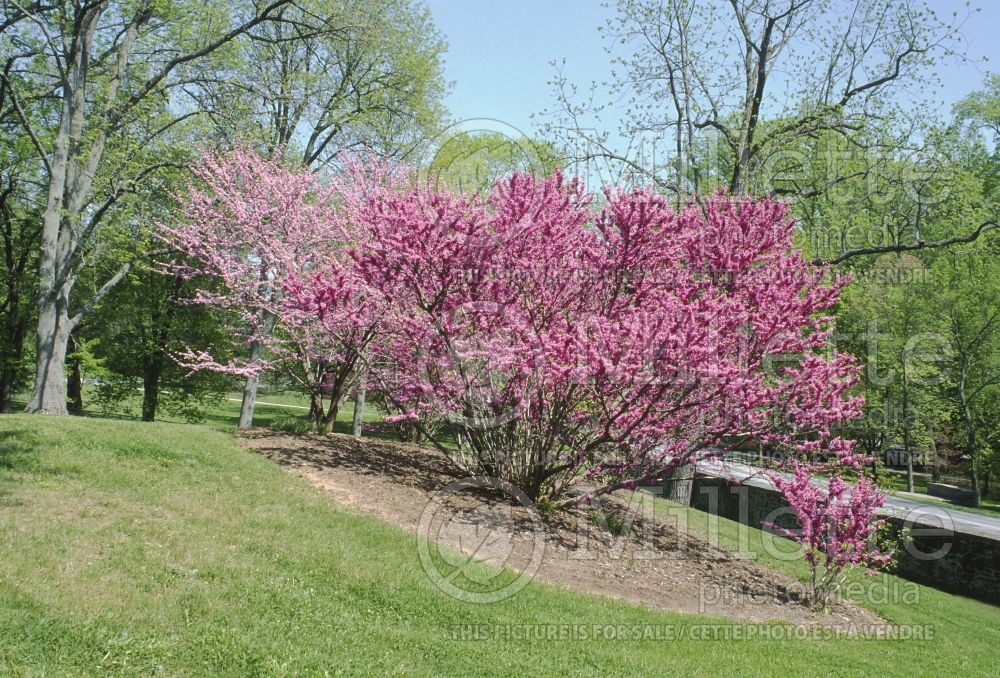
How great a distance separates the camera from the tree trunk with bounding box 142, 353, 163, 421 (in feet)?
69.2

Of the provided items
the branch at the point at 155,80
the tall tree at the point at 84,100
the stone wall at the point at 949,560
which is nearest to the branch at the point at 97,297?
the tall tree at the point at 84,100

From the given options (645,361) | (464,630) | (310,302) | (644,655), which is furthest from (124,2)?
(644,655)

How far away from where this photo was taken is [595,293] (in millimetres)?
8992

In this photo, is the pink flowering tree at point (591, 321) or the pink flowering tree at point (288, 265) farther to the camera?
the pink flowering tree at point (288, 265)

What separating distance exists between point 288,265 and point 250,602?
7.95 meters

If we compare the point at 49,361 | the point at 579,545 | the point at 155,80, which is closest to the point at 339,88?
the point at 155,80

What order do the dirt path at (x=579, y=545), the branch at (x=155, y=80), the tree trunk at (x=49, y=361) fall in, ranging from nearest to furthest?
the dirt path at (x=579, y=545)
the tree trunk at (x=49, y=361)
the branch at (x=155, y=80)

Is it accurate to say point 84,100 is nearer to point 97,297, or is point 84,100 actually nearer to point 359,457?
point 97,297

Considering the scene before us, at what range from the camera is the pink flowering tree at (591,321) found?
7.92m

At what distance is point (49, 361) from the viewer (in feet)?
44.5

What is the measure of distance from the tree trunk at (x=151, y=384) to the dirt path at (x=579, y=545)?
41.2 feet

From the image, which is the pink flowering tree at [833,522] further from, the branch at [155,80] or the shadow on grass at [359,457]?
the branch at [155,80]

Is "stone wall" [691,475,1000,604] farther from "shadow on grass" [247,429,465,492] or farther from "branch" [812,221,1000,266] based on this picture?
"branch" [812,221,1000,266]

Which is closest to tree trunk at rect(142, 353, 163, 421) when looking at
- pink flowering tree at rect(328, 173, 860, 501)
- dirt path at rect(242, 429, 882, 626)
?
dirt path at rect(242, 429, 882, 626)
